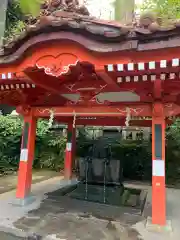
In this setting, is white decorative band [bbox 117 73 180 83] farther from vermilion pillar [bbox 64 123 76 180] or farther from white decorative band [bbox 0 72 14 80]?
vermilion pillar [bbox 64 123 76 180]

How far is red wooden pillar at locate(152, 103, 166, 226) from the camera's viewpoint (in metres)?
4.09

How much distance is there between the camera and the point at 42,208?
4.90 meters

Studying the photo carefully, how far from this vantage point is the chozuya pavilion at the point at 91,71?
3.03m

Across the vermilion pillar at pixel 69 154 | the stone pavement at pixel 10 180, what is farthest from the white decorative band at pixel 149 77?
the stone pavement at pixel 10 180

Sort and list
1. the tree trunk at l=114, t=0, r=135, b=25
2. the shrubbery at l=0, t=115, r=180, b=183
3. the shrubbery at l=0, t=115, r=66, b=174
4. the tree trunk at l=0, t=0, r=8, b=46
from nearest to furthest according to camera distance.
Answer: the tree trunk at l=114, t=0, r=135, b=25 → the shrubbery at l=0, t=115, r=180, b=183 → the shrubbery at l=0, t=115, r=66, b=174 → the tree trunk at l=0, t=0, r=8, b=46

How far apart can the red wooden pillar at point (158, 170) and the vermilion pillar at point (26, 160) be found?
289 cm

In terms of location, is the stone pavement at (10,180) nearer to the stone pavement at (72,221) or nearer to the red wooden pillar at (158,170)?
the stone pavement at (72,221)

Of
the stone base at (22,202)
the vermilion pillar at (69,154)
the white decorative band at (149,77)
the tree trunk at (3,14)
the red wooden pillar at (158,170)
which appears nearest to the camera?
the white decorative band at (149,77)

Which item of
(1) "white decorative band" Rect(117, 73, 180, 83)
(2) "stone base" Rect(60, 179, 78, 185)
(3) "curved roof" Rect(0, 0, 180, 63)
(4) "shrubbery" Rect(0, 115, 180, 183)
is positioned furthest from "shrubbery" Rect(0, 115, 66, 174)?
(1) "white decorative band" Rect(117, 73, 180, 83)

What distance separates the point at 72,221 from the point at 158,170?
191 centimetres

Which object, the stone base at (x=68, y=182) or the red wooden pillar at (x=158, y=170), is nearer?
the red wooden pillar at (x=158, y=170)

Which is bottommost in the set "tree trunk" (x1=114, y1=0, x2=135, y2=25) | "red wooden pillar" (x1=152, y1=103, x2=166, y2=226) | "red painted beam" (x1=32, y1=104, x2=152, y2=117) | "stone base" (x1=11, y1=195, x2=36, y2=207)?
"stone base" (x1=11, y1=195, x2=36, y2=207)

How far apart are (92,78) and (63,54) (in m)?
1.19

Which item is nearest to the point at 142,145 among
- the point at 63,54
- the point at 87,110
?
the point at 87,110
